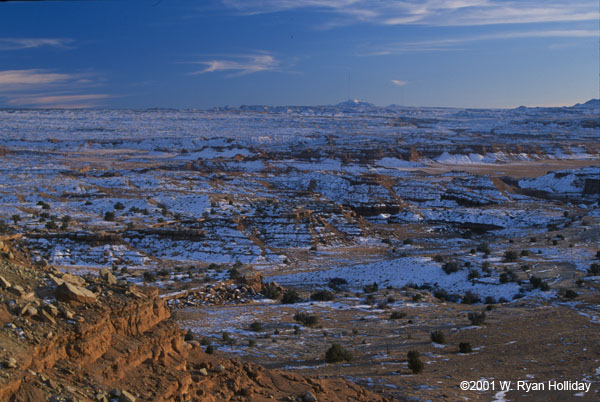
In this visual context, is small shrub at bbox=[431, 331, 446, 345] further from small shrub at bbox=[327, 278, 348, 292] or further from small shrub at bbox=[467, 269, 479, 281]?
small shrub at bbox=[467, 269, 479, 281]

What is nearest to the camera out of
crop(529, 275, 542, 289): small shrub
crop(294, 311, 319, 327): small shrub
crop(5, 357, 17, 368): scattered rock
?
crop(5, 357, 17, 368): scattered rock

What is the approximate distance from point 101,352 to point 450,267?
16.9 metres

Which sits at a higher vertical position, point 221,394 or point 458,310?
point 221,394

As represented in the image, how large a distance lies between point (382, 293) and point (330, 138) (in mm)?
75986

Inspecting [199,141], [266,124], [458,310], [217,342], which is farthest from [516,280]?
[266,124]

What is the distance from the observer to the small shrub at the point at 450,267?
66.8 feet

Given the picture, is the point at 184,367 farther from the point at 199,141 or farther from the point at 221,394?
the point at 199,141

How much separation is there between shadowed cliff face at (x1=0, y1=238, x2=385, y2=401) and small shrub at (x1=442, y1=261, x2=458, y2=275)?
1366 cm

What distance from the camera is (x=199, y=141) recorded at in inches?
3438

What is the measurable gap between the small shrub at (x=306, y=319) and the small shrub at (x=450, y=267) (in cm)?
813

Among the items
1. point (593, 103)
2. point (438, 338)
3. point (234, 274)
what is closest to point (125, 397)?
point (438, 338)

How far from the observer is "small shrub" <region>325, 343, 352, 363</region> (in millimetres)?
10453

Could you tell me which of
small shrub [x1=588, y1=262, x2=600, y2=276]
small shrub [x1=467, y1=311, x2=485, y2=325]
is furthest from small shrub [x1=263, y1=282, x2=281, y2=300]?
small shrub [x1=588, y1=262, x2=600, y2=276]

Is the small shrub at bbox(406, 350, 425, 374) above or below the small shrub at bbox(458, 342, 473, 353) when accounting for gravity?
above
